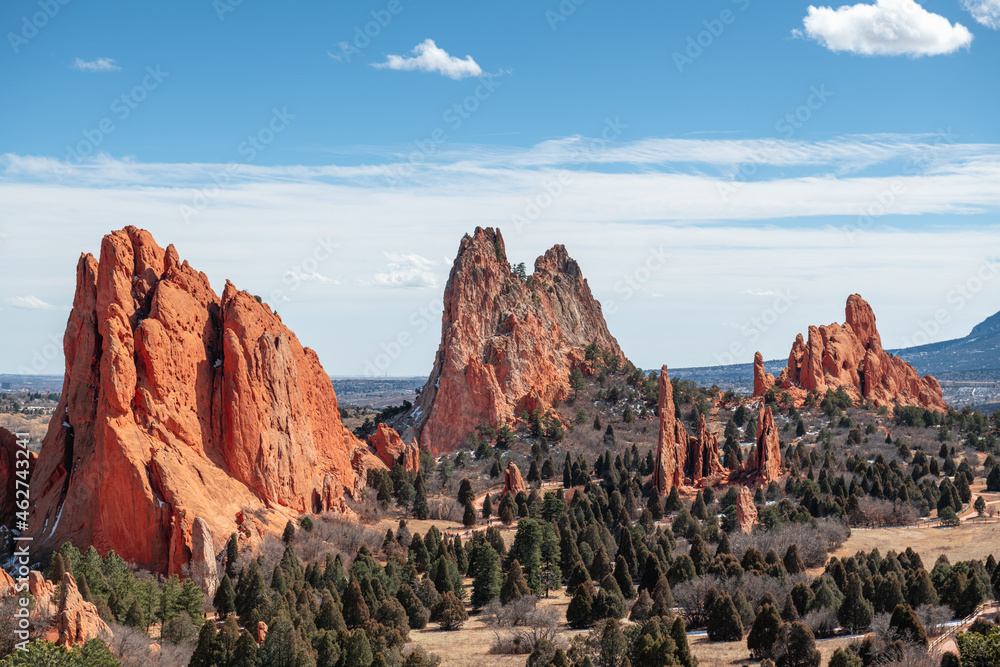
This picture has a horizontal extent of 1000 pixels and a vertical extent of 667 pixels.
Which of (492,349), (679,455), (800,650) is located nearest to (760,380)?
(492,349)

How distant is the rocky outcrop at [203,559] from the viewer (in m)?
59.8

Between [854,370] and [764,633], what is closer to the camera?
[764,633]

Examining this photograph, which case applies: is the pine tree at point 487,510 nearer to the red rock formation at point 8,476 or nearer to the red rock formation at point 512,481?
the red rock formation at point 512,481

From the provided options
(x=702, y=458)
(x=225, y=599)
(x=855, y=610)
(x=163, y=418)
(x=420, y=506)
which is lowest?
(x=855, y=610)

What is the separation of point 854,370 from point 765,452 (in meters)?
69.0

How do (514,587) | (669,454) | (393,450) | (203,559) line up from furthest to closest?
(393,450) → (669,454) → (514,587) → (203,559)

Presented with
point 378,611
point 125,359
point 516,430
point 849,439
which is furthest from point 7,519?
point 849,439

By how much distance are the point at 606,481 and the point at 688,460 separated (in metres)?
9.65

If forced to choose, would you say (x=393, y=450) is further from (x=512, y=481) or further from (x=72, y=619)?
(x=72, y=619)

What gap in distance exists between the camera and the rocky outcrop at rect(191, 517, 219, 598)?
59.8m

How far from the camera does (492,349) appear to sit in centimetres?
14362

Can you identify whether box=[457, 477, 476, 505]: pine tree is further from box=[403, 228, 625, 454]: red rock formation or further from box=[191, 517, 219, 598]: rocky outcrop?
box=[191, 517, 219, 598]: rocky outcrop

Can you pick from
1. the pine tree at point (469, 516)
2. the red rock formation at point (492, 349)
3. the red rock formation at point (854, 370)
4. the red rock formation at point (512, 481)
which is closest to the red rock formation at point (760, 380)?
the red rock formation at point (854, 370)

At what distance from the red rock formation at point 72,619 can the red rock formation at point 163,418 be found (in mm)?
15853
